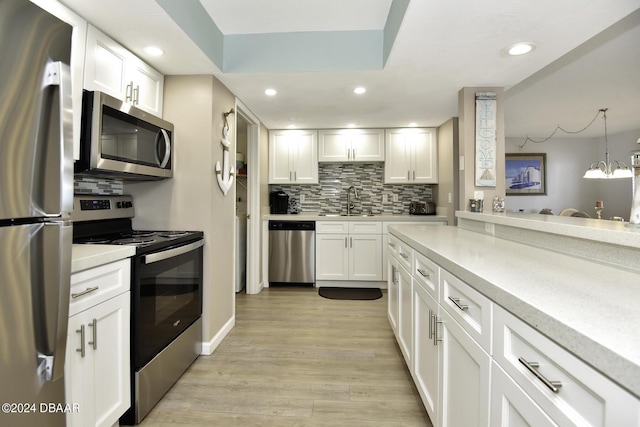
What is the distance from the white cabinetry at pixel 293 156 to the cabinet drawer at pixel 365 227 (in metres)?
0.83

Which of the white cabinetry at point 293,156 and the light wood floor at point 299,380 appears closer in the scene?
the light wood floor at point 299,380

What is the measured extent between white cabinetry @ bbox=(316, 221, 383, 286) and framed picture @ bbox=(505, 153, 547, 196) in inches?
138

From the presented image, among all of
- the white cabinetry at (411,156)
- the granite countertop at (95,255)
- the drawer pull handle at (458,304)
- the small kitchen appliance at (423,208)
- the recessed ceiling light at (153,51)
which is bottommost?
the drawer pull handle at (458,304)

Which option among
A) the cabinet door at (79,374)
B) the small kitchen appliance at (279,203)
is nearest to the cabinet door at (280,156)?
the small kitchen appliance at (279,203)

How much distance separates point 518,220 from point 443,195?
2.18 metres

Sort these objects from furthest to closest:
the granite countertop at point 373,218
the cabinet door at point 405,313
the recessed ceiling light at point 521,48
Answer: the granite countertop at point 373,218, the recessed ceiling light at point 521,48, the cabinet door at point 405,313

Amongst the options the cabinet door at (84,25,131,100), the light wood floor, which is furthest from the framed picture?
the cabinet door at (84,25,131,100)

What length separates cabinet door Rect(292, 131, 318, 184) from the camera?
414 cm

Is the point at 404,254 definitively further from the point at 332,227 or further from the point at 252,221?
the point at 252,221

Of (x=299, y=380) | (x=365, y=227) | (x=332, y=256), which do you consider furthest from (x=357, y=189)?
(x=299, y=380)

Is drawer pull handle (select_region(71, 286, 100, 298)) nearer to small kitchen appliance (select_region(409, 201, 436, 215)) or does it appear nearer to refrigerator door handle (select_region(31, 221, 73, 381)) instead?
refrigerator door handle (select_region(31, 221, 73, 381))

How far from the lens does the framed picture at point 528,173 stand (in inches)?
223

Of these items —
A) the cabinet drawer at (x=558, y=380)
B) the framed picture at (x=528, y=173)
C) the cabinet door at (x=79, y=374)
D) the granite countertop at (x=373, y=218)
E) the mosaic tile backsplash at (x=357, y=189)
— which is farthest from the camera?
the framed picture at (x=528, y=173)

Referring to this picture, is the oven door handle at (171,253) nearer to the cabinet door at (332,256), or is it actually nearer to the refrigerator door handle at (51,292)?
the refrigerator door handle at (51,292)
